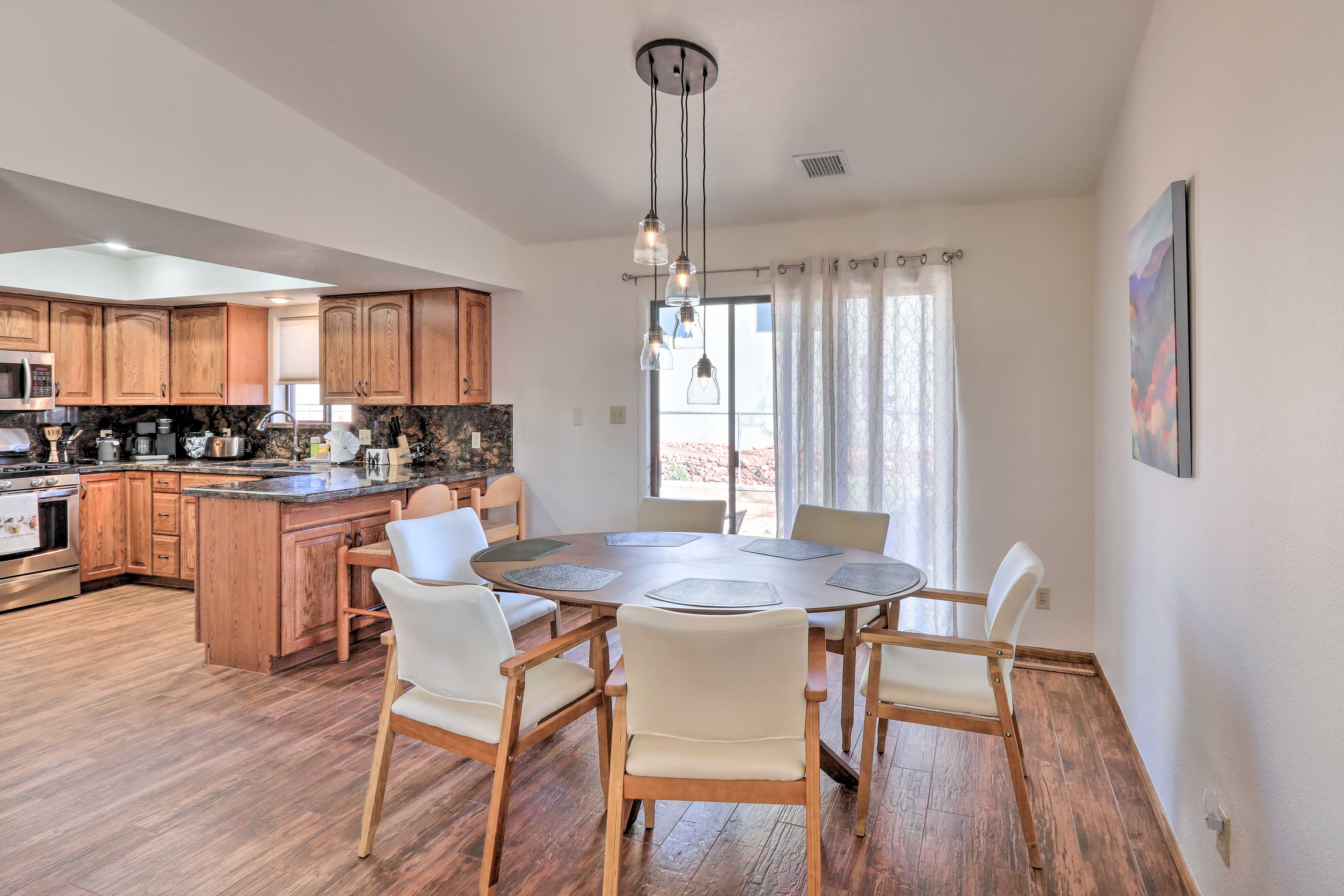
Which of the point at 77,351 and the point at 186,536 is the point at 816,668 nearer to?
the point at 186,536

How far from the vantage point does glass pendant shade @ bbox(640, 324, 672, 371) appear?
261cm

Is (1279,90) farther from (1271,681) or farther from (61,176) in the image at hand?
(61,176)

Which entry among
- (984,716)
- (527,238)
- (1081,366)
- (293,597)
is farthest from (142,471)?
(1081,366)

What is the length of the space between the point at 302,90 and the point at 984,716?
352cm

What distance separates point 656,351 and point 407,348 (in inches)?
111

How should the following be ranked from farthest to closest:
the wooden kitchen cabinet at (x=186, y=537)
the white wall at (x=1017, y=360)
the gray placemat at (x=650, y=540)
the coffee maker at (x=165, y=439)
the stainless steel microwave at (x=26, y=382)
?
1. the coffee maker at (x=165, y=439)
2. the wooden kitchen cabinet at (x=186, y=537)
3. the stainless steel microwave at (x=26, y=382)
4. the white wall at (x=1017, y=360)
5. the gray placemat at (x=650, y=540)

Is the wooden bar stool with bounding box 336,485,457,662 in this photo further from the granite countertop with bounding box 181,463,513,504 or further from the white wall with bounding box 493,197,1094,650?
the white wall with bounding box 493,197,1094,650

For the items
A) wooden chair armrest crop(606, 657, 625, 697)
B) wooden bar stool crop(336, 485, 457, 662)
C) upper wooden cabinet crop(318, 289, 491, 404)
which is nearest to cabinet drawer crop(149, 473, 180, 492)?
upper wooden cabinet crop(318, 289, 491, 404)

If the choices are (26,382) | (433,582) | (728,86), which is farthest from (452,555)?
(26,382)

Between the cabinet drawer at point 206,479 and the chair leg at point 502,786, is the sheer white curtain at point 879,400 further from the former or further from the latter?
the cabinet drawer at point 206,479

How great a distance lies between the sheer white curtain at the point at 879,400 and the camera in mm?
3748

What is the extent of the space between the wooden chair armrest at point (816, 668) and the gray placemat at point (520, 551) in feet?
3.69

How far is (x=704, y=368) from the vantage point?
260 centimetres

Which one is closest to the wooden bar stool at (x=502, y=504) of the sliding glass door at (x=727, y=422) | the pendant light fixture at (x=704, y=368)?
the sliding glass door at (x=727, y=422)
